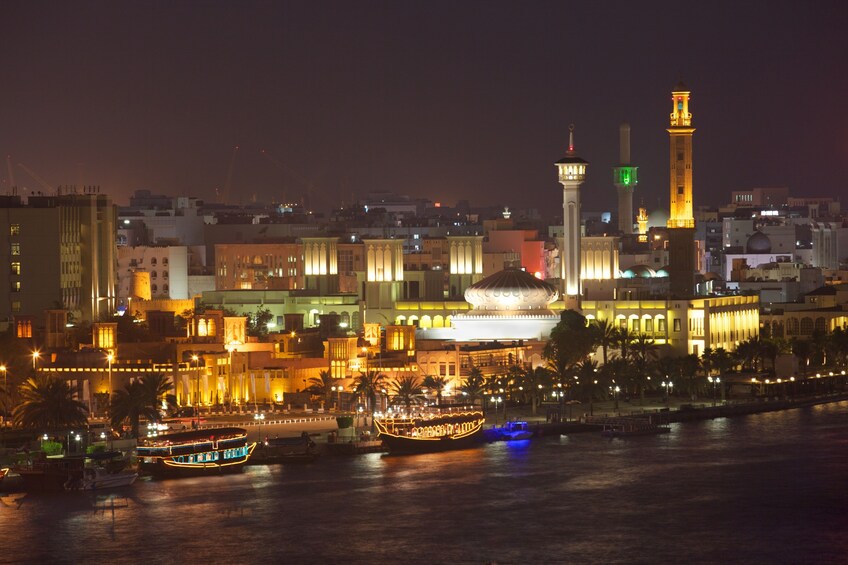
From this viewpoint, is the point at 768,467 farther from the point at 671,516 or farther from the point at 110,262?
the point at 110,262

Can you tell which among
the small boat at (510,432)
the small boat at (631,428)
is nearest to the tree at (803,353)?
the small boat at (631,428)

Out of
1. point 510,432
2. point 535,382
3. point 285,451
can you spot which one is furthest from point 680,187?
point 285,451

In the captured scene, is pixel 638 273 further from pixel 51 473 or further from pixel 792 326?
pixel 51 473

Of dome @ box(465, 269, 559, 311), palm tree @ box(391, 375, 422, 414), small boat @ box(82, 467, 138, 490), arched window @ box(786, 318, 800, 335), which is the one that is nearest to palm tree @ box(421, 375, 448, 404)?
palm tree @ box(391, 375, 422, 414)

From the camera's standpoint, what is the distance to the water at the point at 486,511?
6412 cm

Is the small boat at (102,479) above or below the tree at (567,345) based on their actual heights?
below

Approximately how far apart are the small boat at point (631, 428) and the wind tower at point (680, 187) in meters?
23.5

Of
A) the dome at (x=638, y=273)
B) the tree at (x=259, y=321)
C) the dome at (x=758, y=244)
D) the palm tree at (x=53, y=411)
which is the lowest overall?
the palm tree at (x=53, y=411)

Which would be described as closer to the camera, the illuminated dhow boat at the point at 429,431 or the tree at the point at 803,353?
the illuminated dhow boat at the point at 429,431

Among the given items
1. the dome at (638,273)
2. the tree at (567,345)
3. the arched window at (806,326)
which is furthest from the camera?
the arched window at (806,326)

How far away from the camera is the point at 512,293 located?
103688mm

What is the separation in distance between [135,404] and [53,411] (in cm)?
282

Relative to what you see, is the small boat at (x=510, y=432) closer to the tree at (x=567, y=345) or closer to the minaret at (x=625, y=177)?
the tree at (x=567, y=345)

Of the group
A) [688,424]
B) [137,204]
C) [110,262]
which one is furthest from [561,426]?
[137,204]
